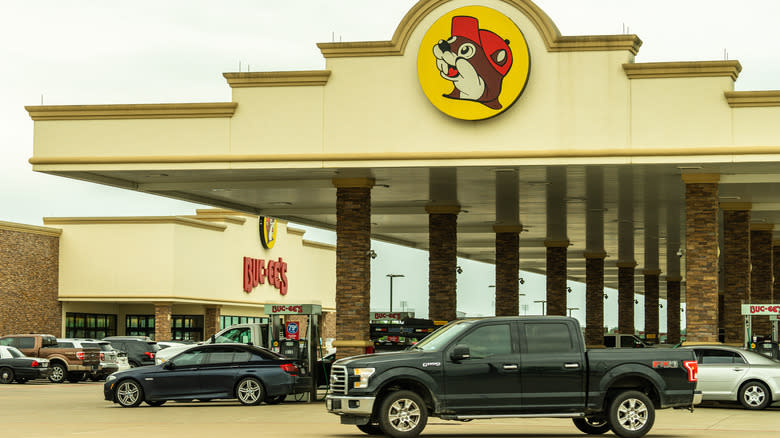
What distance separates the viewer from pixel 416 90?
95.2 ft

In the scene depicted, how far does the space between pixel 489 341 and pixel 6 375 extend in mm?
27021

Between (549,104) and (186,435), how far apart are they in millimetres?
13446

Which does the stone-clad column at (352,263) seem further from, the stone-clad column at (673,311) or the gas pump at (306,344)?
the stone-clad column at (673,311)

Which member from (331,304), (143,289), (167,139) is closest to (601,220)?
(167,139)

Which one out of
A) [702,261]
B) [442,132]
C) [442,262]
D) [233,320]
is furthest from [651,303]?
[442,132]

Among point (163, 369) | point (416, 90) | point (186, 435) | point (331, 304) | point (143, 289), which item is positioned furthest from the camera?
point (331, 304)

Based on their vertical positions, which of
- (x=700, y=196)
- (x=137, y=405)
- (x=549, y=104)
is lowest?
(x=137, y=405)

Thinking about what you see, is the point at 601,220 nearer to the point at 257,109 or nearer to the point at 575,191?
the point at 575,191

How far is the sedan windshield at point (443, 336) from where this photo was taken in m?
18.9

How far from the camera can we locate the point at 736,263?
1471 inches

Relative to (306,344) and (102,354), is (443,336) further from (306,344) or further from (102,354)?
(102,354)

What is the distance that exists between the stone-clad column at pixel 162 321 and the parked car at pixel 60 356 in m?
18.1

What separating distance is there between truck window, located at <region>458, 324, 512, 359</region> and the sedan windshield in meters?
0.19

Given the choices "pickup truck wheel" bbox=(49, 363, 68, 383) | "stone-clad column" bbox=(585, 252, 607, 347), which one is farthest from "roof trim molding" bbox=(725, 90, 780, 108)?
"stone-clad column" bbox=(585, 252, 607, 347)
